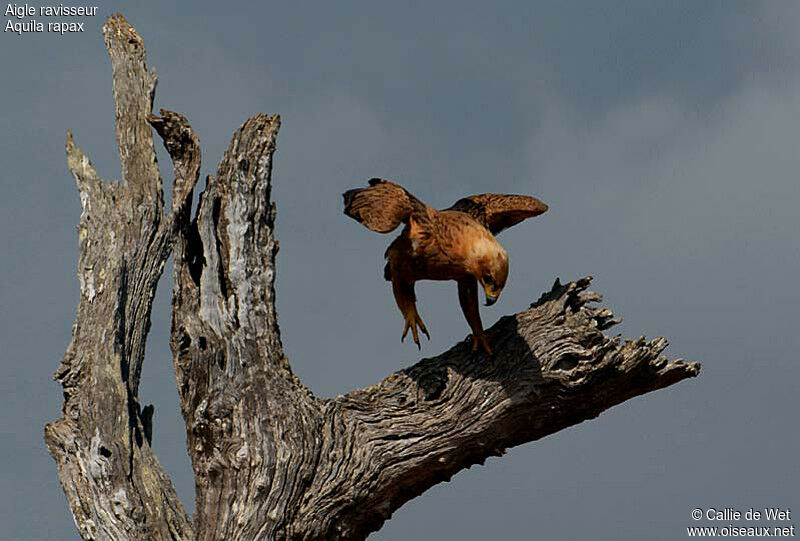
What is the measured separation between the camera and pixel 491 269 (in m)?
8.13

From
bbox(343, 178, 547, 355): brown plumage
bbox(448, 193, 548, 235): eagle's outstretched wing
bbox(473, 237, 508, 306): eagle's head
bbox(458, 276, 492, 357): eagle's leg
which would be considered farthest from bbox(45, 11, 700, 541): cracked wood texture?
bbox(473, 237, 508, 306): eagle's head

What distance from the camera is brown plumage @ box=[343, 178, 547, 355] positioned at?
8.20m

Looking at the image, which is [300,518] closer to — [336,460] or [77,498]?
[336,460]

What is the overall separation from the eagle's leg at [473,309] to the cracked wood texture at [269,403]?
129 mm

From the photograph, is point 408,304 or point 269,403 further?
point 408,304

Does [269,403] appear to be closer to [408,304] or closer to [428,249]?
[408,304]

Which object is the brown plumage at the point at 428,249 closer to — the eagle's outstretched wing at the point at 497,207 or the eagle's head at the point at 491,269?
the eagle's head at the point at 491,269

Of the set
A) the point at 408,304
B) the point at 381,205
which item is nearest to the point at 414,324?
the point at 408,304

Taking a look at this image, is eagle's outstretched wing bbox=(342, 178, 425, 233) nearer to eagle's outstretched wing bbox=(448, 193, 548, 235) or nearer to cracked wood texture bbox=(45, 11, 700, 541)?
eagle's outstretched wing bbox=(448, 193, 548, 235)

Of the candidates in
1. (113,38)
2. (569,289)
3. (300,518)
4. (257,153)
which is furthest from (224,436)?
(113,38)

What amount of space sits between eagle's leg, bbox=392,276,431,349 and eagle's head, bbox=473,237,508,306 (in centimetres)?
90

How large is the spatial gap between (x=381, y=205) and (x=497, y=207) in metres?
1.27

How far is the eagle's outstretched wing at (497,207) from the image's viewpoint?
9.26 meters

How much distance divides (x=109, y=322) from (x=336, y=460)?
2.31 m
